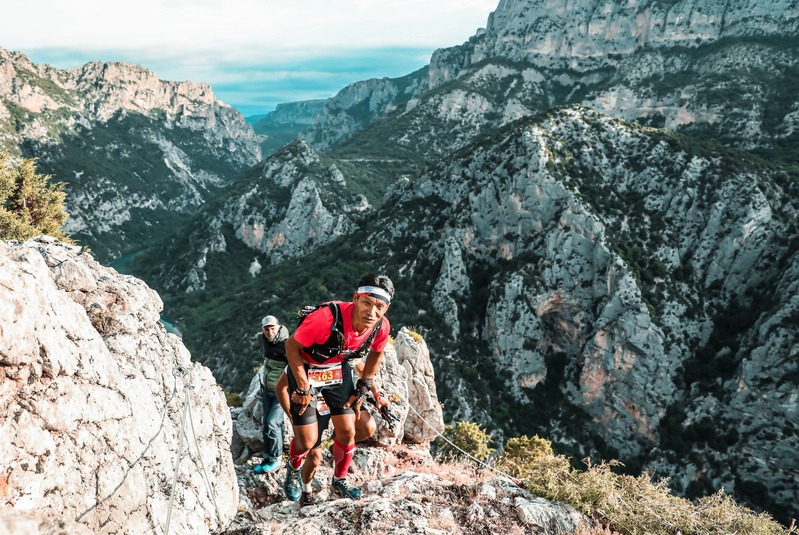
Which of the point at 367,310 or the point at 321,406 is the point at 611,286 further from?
the point at 367,310

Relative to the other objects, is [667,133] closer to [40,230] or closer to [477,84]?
[40,230]

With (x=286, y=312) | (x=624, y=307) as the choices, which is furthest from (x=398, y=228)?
(x=624, y=307)

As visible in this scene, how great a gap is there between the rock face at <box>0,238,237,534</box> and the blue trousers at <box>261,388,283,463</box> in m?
0.97

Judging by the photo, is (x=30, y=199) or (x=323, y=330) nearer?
(x=323, y=330)

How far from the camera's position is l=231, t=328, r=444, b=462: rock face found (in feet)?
34.1

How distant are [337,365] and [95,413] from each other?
3.41 metres

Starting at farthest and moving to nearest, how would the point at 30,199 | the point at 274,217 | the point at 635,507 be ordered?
the point at 274,217 < the point at 30,199 < the point at 635,507

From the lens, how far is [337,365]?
22.8 ft

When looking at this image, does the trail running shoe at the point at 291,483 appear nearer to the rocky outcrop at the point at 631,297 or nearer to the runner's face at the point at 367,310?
the runner's face at the point at 367,310

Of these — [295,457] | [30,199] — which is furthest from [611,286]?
[30,199]

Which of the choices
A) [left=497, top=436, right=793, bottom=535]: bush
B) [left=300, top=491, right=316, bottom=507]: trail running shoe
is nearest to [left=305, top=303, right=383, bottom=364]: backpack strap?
[left=300, top=491, right=316, bottom=507]: trail running shoe

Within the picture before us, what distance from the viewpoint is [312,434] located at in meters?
7.10

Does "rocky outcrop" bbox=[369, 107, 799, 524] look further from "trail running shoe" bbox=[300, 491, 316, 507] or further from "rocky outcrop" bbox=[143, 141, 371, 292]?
"rocky outcrop" bbox=[143, 141, 371, 292]

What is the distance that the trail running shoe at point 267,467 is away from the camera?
8.57 m
